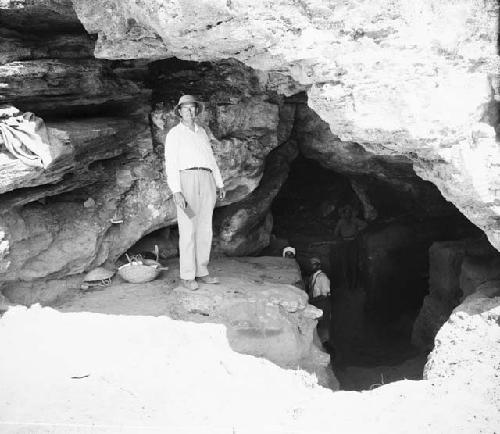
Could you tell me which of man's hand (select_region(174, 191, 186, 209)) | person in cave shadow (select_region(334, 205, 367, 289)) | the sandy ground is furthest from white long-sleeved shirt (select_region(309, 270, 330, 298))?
man's hand (select_region(174, 191, 186, 209))

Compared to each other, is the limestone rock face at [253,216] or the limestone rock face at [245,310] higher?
the limestone rock face at [253,216]

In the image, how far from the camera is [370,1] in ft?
13.3

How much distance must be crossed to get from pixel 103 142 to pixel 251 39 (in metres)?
2.42

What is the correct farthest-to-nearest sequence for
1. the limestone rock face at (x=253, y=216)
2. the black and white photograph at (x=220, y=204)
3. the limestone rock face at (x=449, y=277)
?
1. the limestone rock face at (x=253, y=216)
2. the limestone rock face at (x=449, y=277)
3. the black and white photograph at (x=220, y=204)

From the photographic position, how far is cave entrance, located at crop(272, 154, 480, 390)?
29.1 feet

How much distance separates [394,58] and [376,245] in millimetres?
5562

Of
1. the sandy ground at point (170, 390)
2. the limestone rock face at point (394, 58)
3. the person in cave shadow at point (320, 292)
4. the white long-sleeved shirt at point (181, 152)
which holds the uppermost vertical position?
the limestone rock face at point (394, 58)

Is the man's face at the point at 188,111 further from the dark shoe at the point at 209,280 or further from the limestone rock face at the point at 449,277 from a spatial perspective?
the limestone rock face at the point at 449,277

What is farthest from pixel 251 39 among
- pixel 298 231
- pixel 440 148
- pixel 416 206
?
pixel 416 206

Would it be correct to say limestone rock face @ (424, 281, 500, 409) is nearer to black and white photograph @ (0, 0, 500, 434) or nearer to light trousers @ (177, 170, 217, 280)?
black and white photograph @ (0, 0, 500, 434)

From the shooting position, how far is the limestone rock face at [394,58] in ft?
13.4

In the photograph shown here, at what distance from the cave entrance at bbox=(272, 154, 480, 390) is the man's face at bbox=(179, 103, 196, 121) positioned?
3.47 metres

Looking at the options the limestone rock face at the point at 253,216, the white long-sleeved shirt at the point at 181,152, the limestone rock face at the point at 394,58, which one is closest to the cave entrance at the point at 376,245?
the limestone rock face at the point at 253,216

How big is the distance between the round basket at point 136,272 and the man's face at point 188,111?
1.90 meters
